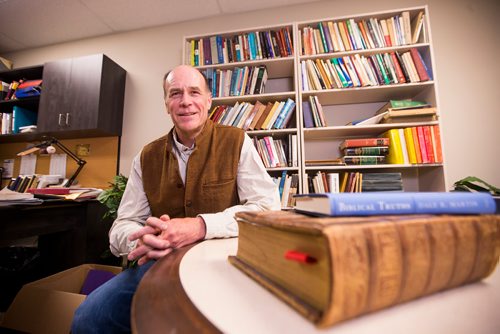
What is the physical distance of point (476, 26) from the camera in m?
2.05

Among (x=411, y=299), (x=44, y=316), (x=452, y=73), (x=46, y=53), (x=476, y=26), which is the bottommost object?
(x=44, y=316)

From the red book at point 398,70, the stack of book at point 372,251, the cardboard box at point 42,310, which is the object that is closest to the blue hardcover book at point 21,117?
the cardboard box at point 42,310

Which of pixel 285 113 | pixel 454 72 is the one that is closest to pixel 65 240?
pixel 285 113

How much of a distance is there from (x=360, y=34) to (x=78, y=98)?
274 cm

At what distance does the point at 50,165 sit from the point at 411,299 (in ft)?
11.5

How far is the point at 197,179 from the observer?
1.02 m

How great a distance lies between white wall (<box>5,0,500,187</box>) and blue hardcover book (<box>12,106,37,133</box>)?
3.96ft

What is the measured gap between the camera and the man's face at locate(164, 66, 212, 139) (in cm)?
111

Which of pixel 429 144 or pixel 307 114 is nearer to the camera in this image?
pixel 429 144

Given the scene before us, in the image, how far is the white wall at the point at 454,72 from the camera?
6.42 ft

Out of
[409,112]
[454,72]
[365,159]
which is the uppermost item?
[454,72]

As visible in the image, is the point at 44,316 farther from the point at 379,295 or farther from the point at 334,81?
the point at 334,81

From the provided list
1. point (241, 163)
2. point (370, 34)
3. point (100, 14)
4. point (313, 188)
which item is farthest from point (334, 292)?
point (100, 14)

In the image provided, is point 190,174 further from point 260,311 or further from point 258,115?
point 258,115
